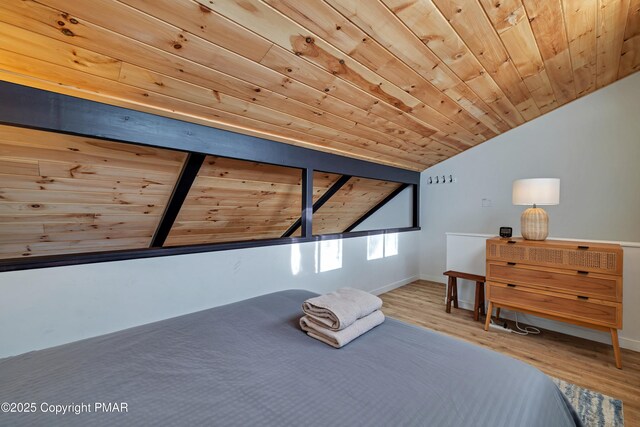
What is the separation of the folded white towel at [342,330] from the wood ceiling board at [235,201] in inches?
64.1

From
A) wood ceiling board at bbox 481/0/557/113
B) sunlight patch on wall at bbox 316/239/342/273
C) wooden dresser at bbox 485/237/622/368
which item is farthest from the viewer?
sunlight patch on wall at bbox 316/239/342/273

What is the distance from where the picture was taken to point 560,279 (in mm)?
2297

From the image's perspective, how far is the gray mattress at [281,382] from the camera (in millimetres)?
757

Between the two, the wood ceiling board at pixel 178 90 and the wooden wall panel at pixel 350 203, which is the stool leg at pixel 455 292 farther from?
the wood ceiling board at pixel 178 90

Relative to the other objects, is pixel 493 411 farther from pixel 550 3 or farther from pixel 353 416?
pixel 550 3

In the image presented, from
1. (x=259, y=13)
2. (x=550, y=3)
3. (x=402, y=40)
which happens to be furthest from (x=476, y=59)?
(x=259, y=13)

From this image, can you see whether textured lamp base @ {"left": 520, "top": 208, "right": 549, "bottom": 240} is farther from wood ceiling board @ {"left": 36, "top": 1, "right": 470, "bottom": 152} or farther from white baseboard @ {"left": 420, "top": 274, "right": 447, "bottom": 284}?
wood ceiling board @ {"left": 36, "top": 1, "right": 470, "bottom": 152}

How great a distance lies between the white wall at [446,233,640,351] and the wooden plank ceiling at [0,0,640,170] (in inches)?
58.2

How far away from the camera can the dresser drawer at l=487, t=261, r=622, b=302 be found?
2.08 meters

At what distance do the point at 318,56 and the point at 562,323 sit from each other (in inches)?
125

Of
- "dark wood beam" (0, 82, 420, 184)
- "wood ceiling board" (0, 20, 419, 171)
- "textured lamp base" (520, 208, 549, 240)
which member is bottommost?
"textured lamp base" (520, 208, 549, 240)

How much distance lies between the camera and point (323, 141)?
2688 millimetres

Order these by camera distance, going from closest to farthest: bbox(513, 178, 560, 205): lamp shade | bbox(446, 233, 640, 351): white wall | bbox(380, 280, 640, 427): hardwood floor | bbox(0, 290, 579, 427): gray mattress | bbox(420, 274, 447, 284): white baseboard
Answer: bbox(0, 290, 579, 427): gray mattress, bbox(380, 280, 640, 427): hardwood floor, bbox(446, 233, 640, 351): white wall, bbox(513, 178, 560, 205): lamp shade, bbox(420, 274, 447, 284): white baseboard

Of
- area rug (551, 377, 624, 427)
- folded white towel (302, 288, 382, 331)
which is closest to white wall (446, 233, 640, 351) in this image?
area rug (551, 377, 624, 427)
